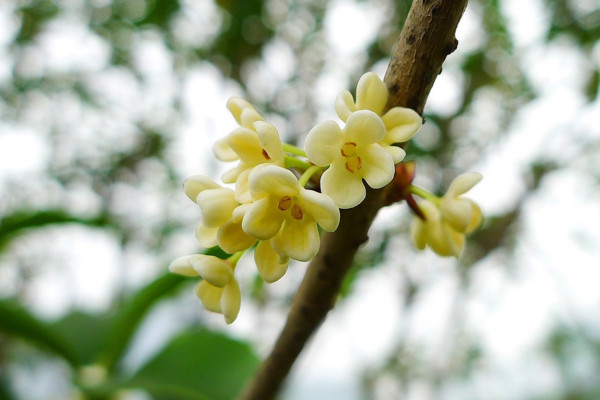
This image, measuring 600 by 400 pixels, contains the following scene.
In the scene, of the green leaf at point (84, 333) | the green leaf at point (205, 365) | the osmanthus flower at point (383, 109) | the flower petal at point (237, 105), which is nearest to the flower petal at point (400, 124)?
the osmanthus flower at point (383, 109)

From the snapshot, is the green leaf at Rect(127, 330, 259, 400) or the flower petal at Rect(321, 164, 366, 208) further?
the green leaf at Rect(127, 330, 259, 400)

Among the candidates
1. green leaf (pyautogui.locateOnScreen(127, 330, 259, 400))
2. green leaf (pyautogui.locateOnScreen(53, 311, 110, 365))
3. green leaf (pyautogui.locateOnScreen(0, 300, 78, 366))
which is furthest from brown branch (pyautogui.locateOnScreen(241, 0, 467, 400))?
green leaf (pyautogui.locateOnScreen(53, 311, 110, 365))

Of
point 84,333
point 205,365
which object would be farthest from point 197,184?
point 84,333

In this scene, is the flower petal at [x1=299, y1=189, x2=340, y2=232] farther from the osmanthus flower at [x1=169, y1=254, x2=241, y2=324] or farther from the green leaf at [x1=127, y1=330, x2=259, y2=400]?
the green leaf at [x1=127, y1=330, x2=259, y2=400]

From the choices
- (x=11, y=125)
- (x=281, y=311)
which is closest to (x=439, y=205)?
(x=281, y=311)

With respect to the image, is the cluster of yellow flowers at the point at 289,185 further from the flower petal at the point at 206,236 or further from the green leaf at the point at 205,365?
the green leaf at the point at 205,365

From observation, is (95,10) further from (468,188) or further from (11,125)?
(468,188)
